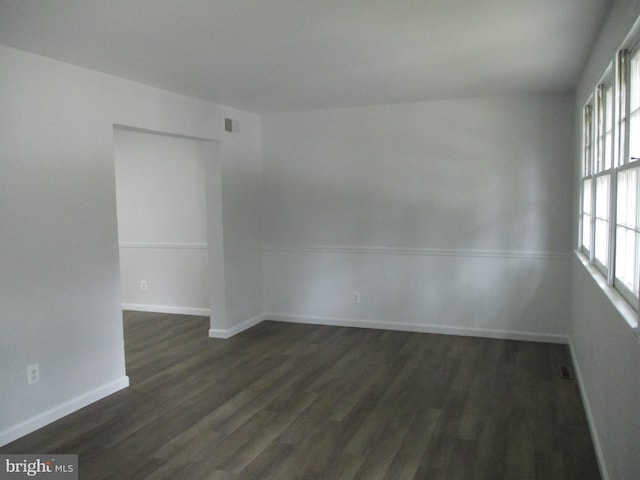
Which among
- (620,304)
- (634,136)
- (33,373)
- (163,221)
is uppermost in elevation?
(634,136)

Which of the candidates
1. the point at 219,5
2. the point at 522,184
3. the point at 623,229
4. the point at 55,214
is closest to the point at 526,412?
the point at 623,229

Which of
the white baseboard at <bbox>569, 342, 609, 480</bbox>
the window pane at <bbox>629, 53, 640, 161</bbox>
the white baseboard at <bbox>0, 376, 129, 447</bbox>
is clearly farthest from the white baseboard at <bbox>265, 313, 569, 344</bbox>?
the window pane at <bbox>629, 53, 640, 161</bbox>

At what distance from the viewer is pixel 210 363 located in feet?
14.9

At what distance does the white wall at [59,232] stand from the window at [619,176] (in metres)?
3.30

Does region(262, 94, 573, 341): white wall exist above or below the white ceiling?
below

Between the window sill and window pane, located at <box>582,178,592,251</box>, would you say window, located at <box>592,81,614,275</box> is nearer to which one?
the window sill

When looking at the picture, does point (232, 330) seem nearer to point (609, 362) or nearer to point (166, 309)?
point (166, 309)

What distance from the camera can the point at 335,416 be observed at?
341 cm

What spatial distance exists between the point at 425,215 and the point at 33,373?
12.4ft

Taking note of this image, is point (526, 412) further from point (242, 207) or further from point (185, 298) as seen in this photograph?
point (185, 298)

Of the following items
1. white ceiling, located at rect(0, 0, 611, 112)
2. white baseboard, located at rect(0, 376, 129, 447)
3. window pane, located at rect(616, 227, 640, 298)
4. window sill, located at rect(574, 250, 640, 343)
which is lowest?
white baseboard, located at rect(0, 376, 129, 447)

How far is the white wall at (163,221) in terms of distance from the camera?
6113 mm

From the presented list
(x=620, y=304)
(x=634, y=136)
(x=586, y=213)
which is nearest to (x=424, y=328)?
(x=586, y=213)

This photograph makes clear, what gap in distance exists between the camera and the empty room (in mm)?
2689
